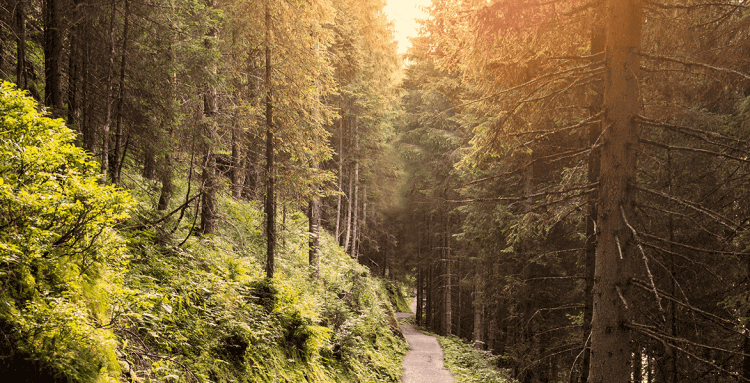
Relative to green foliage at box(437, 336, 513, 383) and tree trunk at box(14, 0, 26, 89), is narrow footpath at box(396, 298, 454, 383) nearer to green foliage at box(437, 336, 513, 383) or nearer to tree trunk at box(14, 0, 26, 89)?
green foliage at box(437, 336, 513, 383)

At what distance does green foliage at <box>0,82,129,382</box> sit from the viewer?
2986 mm

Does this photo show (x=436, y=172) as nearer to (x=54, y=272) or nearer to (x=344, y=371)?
(x=344, y=371)

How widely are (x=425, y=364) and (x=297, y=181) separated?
1006cm

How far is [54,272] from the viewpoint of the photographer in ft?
11.4

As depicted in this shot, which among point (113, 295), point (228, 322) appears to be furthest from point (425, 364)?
point (113, 295)

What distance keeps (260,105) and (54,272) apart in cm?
623

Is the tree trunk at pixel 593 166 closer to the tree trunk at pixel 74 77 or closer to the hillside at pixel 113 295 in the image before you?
the hillside at pixel 113 295

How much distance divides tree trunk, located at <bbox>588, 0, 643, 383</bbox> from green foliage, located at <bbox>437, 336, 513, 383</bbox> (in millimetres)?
8967

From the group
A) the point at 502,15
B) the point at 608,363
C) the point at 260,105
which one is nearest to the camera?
the point at 608,363

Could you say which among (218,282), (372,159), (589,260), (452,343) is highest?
(372,159)

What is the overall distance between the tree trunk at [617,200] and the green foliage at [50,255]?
5198 mm

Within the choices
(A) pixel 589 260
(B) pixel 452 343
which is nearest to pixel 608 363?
(A) pixel 589 260

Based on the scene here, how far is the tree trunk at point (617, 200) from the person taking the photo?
184 inches

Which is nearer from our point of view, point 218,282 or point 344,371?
point 218,282
